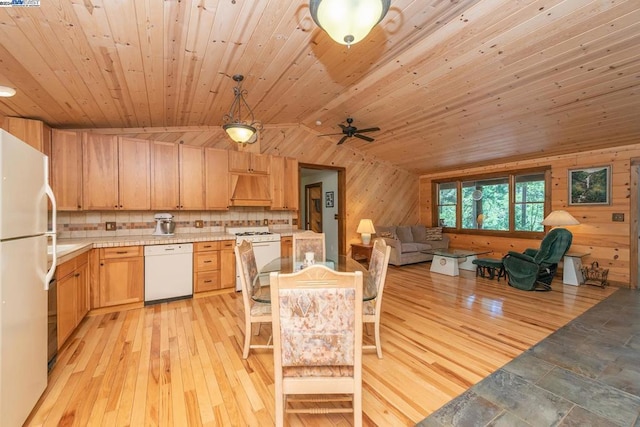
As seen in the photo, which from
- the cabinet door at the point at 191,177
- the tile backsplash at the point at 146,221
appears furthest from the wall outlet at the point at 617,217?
the cabinet door at the point at 191,177

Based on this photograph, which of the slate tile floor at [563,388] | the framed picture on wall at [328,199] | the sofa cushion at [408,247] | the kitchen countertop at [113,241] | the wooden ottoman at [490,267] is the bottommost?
the slate tile floor at [563,388]

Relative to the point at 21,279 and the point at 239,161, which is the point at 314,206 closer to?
the point at 239,161

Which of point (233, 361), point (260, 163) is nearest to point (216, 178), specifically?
point (260, 163)

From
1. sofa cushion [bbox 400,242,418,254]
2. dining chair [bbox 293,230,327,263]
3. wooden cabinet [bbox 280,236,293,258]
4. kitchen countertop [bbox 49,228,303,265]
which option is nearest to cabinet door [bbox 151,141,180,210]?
kitchen countertop [bbox 49,228,303,265]

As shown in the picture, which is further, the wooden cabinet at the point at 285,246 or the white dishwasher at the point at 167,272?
the wooden cabinet at the point at 285,246

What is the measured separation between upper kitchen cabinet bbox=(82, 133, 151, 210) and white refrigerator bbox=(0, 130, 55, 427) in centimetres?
188

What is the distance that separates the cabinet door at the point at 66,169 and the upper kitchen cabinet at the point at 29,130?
0.41 feet

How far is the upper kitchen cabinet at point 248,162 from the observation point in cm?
432

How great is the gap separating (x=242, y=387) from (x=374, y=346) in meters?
1.10

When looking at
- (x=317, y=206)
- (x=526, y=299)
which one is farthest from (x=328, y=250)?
(x=526, y=299)

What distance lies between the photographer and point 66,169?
10.6 ft

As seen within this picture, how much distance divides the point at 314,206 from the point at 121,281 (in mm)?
4864

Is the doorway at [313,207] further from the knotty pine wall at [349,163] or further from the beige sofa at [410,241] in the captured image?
the beige sofa at [410,241]

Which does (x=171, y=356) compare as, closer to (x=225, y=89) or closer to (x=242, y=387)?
(x=242, y=387)
